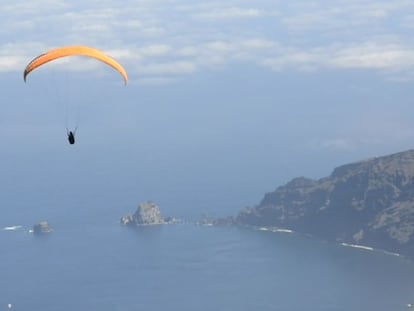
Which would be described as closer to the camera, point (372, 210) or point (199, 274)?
point (199, 274)

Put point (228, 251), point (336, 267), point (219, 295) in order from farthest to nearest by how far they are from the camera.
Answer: point (228, 251), point (336, 267), point (219, 295)

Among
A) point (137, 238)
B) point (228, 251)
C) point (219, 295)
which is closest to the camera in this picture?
point (219, 295)

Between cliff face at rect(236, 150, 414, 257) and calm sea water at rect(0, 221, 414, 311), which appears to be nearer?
calm sea water at rect(0, 221, 414, 311)

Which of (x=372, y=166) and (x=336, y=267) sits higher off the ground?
(x=372, y=166)

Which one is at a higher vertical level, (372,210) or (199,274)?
(372,210)

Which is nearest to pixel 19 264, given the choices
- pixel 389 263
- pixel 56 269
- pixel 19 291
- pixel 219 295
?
pixel 56 269

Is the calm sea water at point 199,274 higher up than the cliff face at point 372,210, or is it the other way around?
the cliff face at point 372,210

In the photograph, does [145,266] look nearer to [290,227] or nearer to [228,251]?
[228,251]

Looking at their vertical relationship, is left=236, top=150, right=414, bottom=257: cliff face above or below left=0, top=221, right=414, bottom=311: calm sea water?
above
